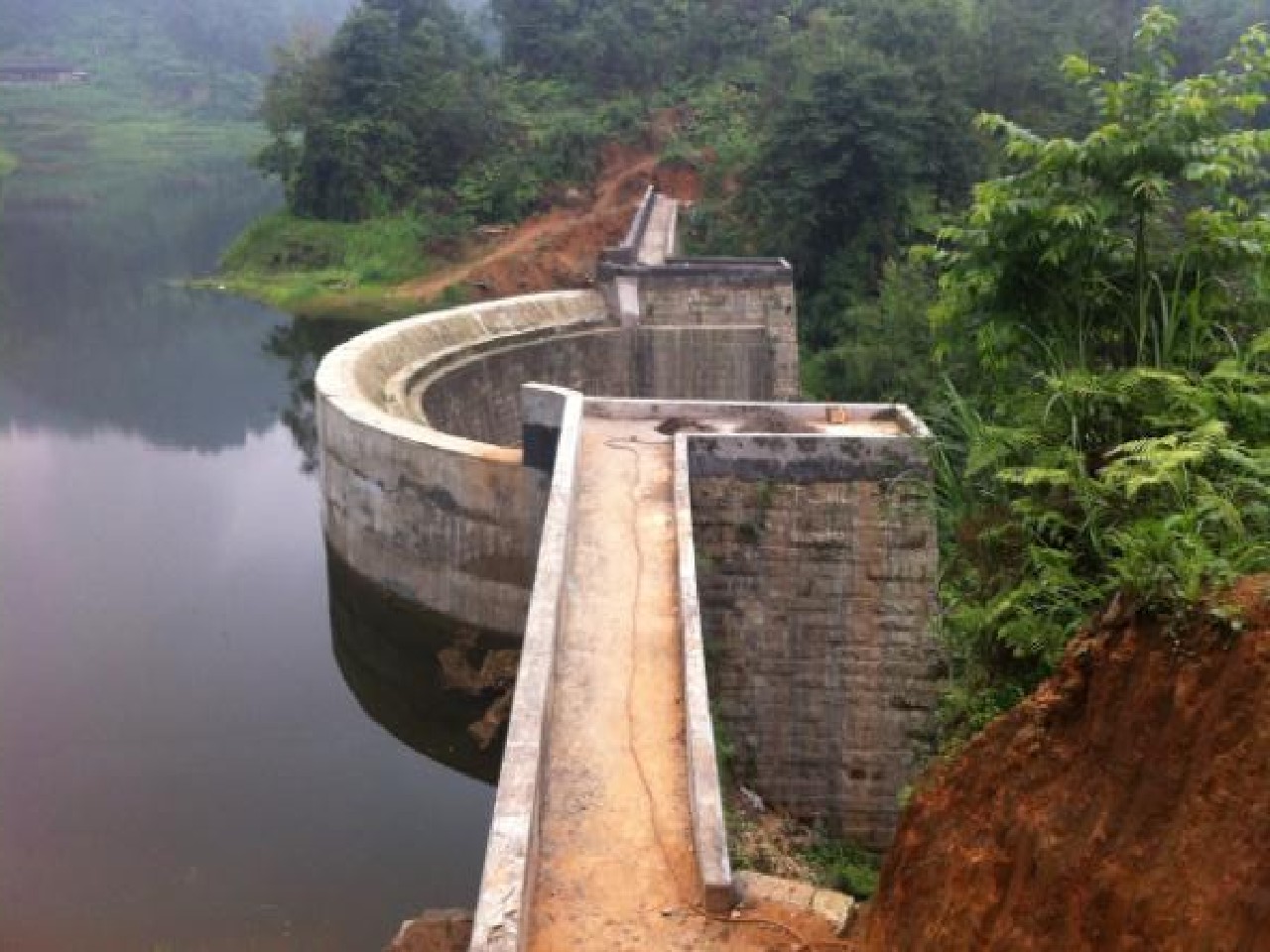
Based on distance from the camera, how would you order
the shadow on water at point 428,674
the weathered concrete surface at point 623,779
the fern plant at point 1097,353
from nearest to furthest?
the fern plant at point 1097,353 < the weathered concrete surface at point 623,779 < the shadow on water at point 428,674

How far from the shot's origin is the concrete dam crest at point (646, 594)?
16.4 feet

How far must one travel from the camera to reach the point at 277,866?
940 cm

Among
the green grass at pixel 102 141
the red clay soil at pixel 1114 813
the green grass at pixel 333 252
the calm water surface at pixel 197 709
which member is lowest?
the calm water surface at pixel 197 709

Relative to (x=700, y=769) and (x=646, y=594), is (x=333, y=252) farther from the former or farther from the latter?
(x=700, y=769)

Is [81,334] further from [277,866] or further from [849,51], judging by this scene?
[277,866]

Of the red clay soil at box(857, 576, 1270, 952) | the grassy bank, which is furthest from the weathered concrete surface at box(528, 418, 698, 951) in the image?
the grassy bank

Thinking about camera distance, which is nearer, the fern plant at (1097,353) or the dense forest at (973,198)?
the fern plant at (1097,353)

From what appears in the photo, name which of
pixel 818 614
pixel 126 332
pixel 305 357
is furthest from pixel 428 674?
pixel 126 332

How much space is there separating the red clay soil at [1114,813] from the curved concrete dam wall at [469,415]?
787cm

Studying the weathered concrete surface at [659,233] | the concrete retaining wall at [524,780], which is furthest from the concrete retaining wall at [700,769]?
the weathered concrete surface at [659,233]

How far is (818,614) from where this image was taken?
345 inches

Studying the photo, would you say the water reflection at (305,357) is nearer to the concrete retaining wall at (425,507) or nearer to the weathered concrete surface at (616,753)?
the concrete retaining wall at (425,507)

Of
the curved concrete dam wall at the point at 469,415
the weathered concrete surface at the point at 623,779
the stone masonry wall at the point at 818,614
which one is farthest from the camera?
the curved concrete dam wall at the point at 469,415

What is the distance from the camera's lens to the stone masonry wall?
866 cm
